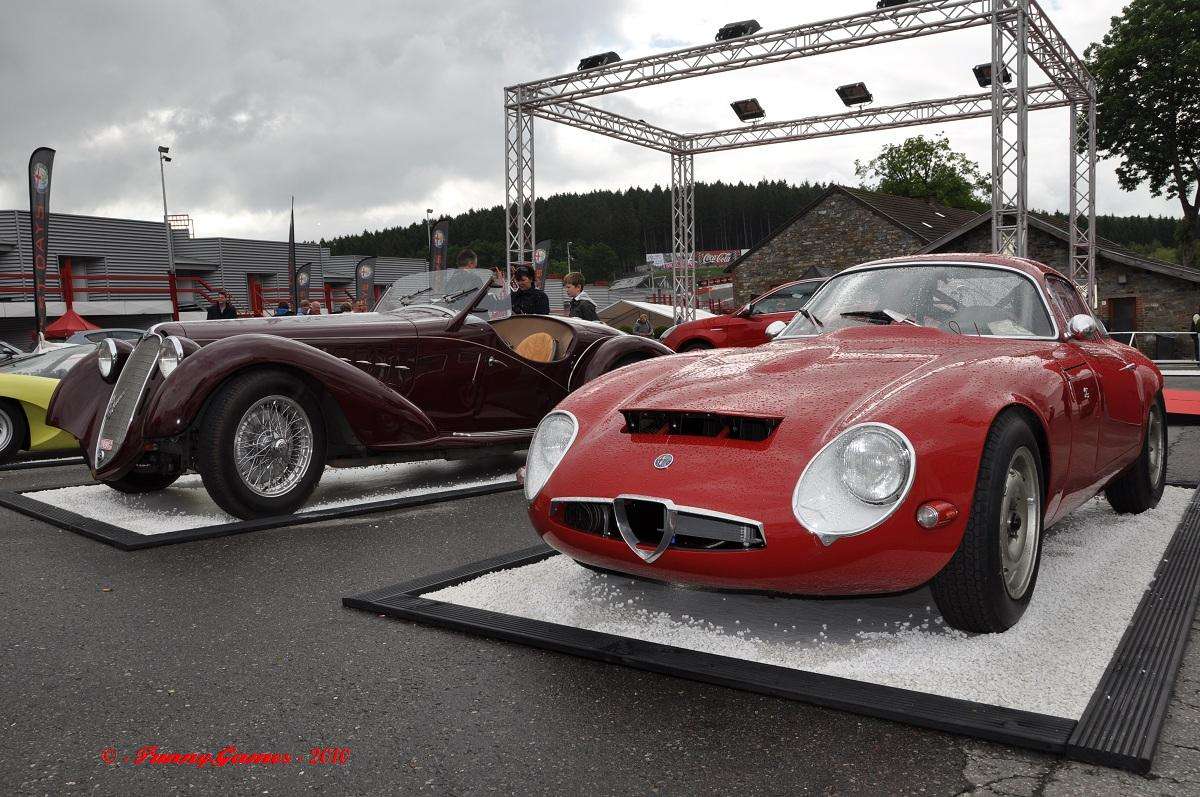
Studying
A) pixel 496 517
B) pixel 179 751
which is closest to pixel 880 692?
pixel 179 751

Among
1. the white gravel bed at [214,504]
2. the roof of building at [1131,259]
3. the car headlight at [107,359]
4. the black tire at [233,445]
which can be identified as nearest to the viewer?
the black tire at [233,445]

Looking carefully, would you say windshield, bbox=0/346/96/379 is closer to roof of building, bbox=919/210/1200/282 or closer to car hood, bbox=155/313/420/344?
car hood, bbox=155/313/420/344

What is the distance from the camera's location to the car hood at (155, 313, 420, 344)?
232 inches

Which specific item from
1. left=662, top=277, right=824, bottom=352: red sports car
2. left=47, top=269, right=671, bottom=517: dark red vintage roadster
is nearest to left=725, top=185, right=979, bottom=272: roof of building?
left=662, top=277, right=824, bottom=352: red sports car

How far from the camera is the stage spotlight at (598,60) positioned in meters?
17.8

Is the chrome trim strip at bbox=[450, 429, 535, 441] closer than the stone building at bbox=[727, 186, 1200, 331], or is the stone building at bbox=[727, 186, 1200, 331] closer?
the chrome trim strip at bbox=[450, 429, 535, 441]

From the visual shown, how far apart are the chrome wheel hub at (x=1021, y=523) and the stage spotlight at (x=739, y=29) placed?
1503cm

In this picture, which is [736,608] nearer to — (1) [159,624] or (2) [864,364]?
(2) [864,364]

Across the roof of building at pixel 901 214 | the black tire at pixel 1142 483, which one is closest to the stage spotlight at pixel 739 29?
the black tire at pixel 1142 483

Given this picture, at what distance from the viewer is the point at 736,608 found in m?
3.43

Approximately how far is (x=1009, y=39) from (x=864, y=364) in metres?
14.2

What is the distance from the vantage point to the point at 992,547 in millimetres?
2803

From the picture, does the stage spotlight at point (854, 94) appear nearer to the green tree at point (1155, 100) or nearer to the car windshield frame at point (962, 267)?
the car windshield frame at point (962, 267)

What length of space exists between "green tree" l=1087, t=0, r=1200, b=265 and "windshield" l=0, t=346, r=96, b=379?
3992 cm
